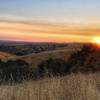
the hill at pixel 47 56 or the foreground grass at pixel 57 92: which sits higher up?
the foreground grass at pixel 57 92

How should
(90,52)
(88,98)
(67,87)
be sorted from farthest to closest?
(90,52)
(67,87)
(88,98)

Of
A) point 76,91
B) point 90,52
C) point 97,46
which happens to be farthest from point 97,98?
point 97,46

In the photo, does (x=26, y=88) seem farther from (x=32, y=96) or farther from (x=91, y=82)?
(x=91, y=82)

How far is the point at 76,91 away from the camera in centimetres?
638

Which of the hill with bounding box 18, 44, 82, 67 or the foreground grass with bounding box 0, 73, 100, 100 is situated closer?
the foreground grass with bounding box 0, 73, 100, 100

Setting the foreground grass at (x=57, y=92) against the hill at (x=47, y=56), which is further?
the hill at (x=47, y=56)

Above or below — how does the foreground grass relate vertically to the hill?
above

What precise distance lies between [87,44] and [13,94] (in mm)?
32938

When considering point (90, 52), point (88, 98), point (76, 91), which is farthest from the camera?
point (90, 52)

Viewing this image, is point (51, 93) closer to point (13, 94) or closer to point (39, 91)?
point (39, 91)

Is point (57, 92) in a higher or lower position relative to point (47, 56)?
higher

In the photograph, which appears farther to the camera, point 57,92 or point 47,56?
point 47,56

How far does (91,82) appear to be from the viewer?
7.40m

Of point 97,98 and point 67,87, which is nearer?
point 97,98
